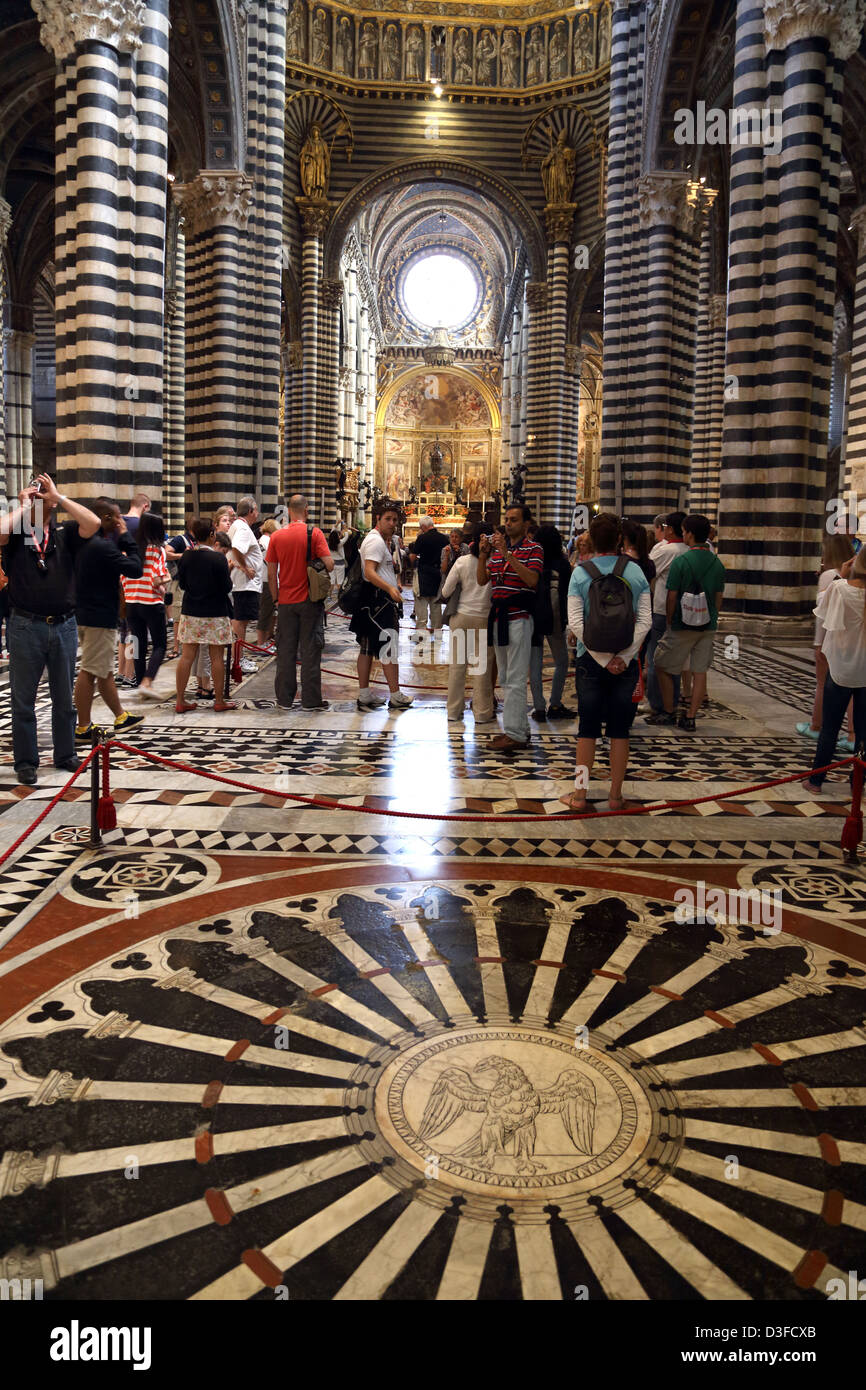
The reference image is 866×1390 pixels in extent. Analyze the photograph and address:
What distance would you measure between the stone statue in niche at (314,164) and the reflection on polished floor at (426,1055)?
29.3 m

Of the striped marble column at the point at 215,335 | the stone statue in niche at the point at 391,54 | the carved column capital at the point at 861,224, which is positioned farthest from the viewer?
the stone statue in niche at the point at 391,54

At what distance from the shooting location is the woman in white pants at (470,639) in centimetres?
770

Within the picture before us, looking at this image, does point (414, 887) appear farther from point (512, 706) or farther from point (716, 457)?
point (716, 457)

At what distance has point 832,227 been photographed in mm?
13352

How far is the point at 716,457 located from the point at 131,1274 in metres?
25.0

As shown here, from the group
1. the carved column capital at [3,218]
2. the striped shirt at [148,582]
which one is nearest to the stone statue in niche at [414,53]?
the carved column capital at [3,218]

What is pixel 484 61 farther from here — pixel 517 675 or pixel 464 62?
pixel 517 675

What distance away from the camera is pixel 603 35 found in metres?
29.3

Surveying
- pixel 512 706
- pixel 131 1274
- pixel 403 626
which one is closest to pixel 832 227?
pixel 403 626

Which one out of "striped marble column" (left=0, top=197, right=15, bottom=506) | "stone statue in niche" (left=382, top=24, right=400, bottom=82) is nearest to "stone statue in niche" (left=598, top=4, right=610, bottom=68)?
"stone statue in niche" (left=382, top=24, right=400, bottom=82)

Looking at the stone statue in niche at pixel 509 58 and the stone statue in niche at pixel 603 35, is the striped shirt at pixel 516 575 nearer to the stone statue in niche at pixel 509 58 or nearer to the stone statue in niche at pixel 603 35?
the stone statue in niche at pixel 603 35

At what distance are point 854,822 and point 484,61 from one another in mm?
33869

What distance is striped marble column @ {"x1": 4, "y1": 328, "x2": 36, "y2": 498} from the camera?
26.6 m

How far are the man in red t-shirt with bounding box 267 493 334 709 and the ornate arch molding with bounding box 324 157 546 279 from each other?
26062mm
